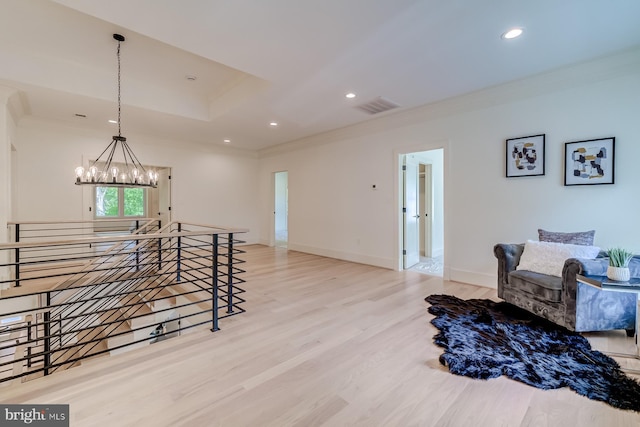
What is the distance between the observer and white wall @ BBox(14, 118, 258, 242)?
5031mm

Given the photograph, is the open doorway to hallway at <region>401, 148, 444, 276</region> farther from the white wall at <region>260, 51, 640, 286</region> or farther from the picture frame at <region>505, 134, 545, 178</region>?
the picture frame at <region>505, 134, 545, 178</region>

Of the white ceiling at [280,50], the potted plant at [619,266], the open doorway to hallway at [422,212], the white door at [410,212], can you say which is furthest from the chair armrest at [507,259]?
the white ceiling at [280,50]

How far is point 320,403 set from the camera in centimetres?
173

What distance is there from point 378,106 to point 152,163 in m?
5.17

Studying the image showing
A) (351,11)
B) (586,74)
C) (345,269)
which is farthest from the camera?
(345,269)

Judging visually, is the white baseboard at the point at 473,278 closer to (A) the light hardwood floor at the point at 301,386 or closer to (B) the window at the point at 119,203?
(A) the light hardwood floor at the point at 301,386

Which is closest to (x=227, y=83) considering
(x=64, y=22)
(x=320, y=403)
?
(x=64, y=22)

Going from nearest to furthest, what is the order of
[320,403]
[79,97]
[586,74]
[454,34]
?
[320,403], [454,34], [586,74], [79,97]

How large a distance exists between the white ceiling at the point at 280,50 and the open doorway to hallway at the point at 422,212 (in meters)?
1.46

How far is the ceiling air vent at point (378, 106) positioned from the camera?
4332mm

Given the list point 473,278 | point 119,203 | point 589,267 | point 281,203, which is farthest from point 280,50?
point 119,203

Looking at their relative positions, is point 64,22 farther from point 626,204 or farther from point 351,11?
point 626,204

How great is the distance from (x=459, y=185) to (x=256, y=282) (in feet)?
11.5

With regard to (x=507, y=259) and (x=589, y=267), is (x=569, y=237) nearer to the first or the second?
(x=507, y=259)
